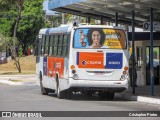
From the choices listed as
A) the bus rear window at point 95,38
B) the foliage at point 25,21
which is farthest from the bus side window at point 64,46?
the foliage at point 25,21

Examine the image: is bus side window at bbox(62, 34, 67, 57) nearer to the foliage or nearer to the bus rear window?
the bus rear window

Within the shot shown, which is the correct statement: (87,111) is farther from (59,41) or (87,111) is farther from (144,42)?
(144,42)

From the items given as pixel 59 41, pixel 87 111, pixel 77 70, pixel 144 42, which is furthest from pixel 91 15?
pixel 87 111

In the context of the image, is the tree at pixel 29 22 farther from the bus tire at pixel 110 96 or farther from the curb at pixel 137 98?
the bus tire at pixel 110 96

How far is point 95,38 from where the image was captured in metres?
22.1

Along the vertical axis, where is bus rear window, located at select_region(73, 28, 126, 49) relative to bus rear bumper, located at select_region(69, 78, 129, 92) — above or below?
above

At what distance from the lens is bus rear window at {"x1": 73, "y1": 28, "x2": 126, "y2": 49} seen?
22.1m

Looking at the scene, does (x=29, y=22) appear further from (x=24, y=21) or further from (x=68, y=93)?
(x=68, y=93)

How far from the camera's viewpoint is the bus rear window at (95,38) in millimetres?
22062

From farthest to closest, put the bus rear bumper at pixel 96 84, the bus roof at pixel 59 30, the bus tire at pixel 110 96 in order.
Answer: the bus tire at pixel 110 96 → the bus roof at pixel 59 30 → the bus rear bumper at pixel 96 84

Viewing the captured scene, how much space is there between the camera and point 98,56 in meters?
22.0

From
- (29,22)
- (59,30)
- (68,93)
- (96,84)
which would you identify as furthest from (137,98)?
(29,22)

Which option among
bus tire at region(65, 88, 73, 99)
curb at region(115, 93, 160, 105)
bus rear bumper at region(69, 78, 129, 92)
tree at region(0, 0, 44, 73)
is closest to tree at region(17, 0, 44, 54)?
tree at region(0, 0, 44, 73)

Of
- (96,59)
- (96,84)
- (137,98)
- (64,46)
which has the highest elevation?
(64,46)
